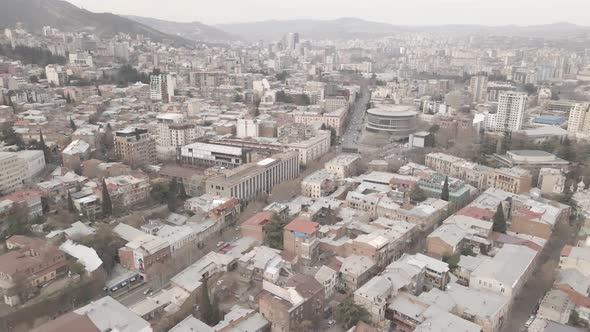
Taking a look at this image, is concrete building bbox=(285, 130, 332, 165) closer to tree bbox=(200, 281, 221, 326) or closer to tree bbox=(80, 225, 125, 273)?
tree bbox=(80, 225, 125, 273)

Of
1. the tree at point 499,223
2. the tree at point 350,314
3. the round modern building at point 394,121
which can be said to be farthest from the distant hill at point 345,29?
the tree at point 350,314

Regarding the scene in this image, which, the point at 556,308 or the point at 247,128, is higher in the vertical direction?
the point at 247,128

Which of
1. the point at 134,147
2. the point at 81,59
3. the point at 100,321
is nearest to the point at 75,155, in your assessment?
the point at 134,147

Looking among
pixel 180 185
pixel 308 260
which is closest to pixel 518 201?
pixel 308 260

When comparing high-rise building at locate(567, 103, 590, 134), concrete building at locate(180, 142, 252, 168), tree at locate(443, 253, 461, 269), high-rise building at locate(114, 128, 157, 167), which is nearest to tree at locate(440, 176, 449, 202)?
tree at locate(443, 253, 461, 269)

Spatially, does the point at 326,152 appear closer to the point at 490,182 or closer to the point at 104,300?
the point at 490,182

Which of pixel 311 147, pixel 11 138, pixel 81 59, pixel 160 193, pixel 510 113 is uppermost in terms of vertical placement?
pixel 81 59

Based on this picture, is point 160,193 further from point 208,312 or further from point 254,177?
point 208,312
